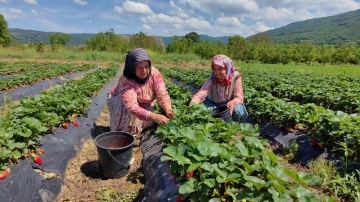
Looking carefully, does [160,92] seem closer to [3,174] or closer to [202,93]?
[202,93]

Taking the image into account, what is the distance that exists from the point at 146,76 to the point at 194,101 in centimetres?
80

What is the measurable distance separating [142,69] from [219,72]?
3.92 feet

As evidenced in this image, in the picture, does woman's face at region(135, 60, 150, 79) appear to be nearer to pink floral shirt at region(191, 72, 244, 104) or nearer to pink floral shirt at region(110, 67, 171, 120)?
pink floral shirt at region(110, 67, 171, 120)

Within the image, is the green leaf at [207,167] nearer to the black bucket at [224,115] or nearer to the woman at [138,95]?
the woman at [138,95]

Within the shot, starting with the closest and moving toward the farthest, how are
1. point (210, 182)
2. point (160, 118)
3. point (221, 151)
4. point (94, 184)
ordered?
point (210, 182), point (221, 151), point (94, 184), point (160, 118)

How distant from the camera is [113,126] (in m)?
4.88

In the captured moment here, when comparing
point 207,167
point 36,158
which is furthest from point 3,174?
point 207,167

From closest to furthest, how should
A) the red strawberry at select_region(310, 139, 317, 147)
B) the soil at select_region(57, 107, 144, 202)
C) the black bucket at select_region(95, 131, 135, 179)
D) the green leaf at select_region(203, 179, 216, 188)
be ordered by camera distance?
the green leaf at select_region(203, 179, 216, 188) → the soil at select_region(57, 107, 144, 202) → the black bucket at select_region(95, 131, 135, 179) → the red strawberry at select_region(310, 139, 317, 147)

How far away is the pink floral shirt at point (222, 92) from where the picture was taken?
15.2 ft

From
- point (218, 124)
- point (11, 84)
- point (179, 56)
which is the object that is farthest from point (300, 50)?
point (218, 124)

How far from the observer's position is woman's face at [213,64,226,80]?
442 cm

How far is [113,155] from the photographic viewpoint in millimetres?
3559

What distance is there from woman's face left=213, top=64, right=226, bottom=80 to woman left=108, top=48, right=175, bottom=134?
0.82 meters

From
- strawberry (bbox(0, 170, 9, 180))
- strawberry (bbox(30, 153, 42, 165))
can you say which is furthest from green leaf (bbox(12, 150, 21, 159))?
strawberry (bbox(30, 153, 42, 165))
